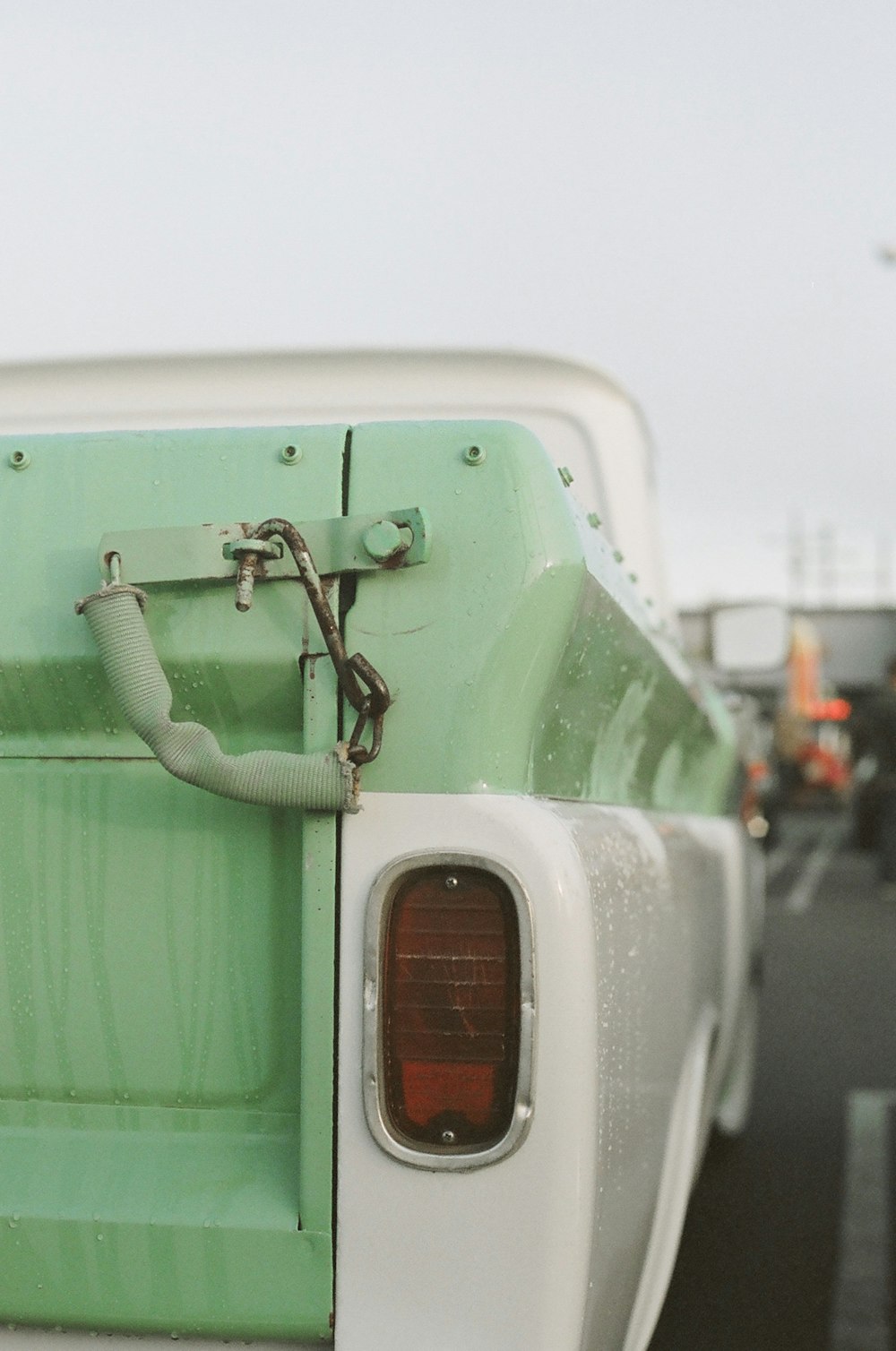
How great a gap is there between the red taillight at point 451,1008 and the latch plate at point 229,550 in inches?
15.1

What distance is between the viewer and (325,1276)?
1843 mm

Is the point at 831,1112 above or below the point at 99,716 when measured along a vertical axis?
below

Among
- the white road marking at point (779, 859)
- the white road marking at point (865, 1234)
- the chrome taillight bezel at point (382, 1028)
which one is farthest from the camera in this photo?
the white road marking at point (779, 859)

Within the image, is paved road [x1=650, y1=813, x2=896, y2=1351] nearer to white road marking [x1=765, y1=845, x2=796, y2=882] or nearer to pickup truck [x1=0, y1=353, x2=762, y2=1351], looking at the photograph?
pickup truck [x1=0, y1=353, x2=762, y2=1351]

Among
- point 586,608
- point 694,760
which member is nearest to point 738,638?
point 694,760

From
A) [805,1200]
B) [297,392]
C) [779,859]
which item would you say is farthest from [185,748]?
[779,859]

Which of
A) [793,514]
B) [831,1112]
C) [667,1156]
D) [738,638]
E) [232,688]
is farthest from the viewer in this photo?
[793,514]

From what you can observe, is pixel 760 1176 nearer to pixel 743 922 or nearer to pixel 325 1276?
pixel 743 922

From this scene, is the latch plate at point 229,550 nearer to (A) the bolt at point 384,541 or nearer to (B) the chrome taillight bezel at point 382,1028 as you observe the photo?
(A) the bolt at point 384,541

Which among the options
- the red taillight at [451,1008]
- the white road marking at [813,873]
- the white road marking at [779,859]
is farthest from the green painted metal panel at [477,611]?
the white road marking at [779,859]

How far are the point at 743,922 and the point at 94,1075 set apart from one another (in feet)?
8.51

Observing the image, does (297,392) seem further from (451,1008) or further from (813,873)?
(813,873)

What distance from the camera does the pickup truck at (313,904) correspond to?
1.83 m

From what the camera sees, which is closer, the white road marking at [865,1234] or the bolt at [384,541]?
the bolt at [384,541]
